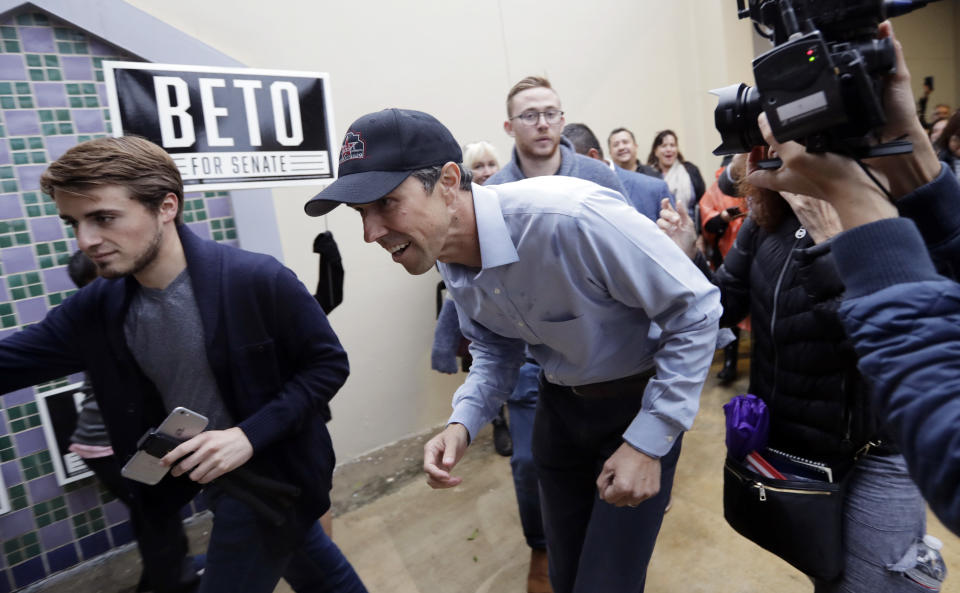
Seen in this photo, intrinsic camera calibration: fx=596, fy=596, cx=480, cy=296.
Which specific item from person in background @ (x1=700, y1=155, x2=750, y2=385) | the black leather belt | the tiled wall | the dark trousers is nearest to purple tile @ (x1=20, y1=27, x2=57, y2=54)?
the tiled wall

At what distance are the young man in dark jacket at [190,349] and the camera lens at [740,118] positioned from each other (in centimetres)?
119

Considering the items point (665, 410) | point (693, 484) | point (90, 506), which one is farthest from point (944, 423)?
point (90, 506)

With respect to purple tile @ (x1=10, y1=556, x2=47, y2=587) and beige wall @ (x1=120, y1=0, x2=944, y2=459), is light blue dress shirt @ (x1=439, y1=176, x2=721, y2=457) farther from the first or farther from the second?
purple tile @ (x1=10, y1=556, x2=47, y2=587)

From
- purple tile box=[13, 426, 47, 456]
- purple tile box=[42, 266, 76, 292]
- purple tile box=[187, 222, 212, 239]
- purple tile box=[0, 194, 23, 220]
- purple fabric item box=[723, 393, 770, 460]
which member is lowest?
purple tile box=[13, 426, 47, 456]

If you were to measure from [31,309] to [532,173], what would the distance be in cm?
232

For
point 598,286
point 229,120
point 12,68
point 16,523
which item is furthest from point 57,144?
point 598,286

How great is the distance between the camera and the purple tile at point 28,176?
260 cm

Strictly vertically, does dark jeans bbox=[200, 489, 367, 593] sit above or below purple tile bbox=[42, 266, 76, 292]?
below

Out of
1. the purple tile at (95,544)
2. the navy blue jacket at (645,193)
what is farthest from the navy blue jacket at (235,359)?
the navy blue jacket at (645,193)

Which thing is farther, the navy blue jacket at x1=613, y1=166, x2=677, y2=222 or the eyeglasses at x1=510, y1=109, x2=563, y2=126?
the navy blue jacket at x1=613, y1=166, x2=677, y2=222

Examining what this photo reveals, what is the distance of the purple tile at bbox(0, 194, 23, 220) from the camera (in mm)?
2564

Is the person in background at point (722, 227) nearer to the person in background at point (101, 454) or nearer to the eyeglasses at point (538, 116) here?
the eyeglasses at point (538, 116)

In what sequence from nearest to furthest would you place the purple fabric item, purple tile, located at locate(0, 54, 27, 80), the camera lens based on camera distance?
the camera lens → the purple fabric item → purple tile, located at locate(0, 54, 27, 80)

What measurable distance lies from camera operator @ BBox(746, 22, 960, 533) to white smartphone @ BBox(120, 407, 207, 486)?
1390 mm
